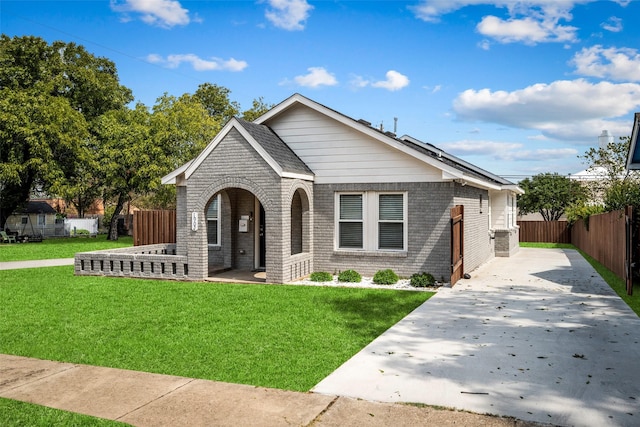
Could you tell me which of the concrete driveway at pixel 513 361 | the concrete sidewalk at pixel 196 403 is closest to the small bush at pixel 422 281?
the concrete driveway at pixel 513 361

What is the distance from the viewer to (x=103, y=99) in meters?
42.2

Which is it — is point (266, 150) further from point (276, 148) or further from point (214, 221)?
point (214, 221)

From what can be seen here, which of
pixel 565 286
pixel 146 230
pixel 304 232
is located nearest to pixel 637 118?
pixel 565 286

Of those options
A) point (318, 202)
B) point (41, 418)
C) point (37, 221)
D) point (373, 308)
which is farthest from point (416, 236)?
point (37, 221)

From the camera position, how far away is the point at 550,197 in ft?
136

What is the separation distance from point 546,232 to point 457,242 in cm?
2251

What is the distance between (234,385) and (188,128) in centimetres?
3422

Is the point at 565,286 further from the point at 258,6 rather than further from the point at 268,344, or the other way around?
the point at 258,6

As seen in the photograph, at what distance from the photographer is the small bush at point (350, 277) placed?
13.8 metres

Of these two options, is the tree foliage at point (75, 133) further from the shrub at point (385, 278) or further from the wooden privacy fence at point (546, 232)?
the wooden privacy fence at point (546, 232)

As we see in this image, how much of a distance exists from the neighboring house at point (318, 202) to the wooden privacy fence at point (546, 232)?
1961 cm

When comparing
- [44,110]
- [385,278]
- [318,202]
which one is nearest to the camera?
[385,278]

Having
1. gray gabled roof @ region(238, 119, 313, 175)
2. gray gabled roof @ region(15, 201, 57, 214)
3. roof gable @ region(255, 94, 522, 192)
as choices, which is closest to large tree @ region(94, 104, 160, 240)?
roof gable @ region(255, 94, 522, 192)

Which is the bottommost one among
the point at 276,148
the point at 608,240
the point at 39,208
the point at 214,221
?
the point at 608,240
